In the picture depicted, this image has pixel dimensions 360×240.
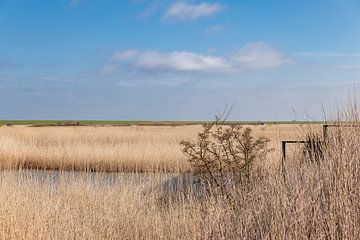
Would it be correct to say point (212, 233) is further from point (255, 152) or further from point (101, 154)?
point (101, 154)

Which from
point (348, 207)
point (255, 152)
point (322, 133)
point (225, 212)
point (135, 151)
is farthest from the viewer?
point (135, 151)

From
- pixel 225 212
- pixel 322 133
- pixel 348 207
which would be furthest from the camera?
pixel 322 133

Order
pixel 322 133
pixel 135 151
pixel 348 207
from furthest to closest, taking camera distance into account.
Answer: pixel 135 151, pixel 322 133, pixel 348 207

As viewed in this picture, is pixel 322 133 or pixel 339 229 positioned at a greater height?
pixel 322 133

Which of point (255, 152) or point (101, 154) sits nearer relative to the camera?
→ point (255, 152)

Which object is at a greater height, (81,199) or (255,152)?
(255,152)

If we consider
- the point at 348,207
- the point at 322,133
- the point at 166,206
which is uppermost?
the point at 322,133

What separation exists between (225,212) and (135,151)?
39.5 ft

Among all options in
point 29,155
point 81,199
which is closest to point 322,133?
point 81,199

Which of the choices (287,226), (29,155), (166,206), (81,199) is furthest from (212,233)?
(29,155)

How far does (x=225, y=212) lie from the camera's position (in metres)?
5.01

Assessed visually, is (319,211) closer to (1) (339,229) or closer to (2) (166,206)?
(1) (339,229)

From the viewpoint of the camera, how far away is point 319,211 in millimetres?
4086

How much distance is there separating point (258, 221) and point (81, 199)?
411 centimetres
